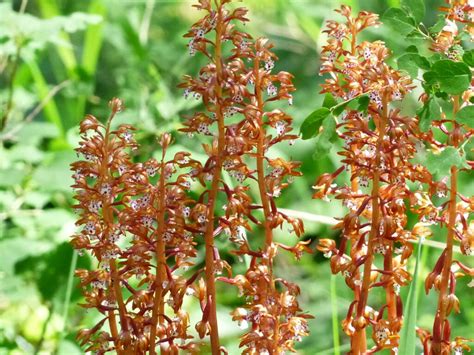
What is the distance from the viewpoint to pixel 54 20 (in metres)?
3.07

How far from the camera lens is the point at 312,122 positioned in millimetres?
1638

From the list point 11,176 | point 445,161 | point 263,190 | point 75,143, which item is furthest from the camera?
point 75,143

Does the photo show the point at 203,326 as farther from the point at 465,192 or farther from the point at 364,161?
the point at 465,192

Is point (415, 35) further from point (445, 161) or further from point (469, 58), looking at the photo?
point (445, 161)

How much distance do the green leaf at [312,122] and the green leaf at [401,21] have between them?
0.63ft

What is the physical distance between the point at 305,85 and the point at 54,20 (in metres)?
1.99

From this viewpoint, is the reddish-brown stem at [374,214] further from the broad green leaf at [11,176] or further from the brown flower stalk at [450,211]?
the broad green leaf at [11,176]

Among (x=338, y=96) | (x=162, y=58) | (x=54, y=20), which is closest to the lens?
(x=338, y=96)

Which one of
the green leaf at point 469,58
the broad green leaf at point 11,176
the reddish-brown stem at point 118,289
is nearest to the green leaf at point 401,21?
the green leaf at point 469,58

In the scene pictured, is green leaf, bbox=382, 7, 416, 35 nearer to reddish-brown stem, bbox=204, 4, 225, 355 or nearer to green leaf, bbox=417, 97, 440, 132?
green leaf, bbox=417, 97, 440, 132

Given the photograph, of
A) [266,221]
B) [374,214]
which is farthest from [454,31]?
[266,221]

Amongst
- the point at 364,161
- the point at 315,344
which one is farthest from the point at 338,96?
the point at 315,344

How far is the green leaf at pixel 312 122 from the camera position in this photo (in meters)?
1.63

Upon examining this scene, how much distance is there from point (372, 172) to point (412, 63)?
0.19m
